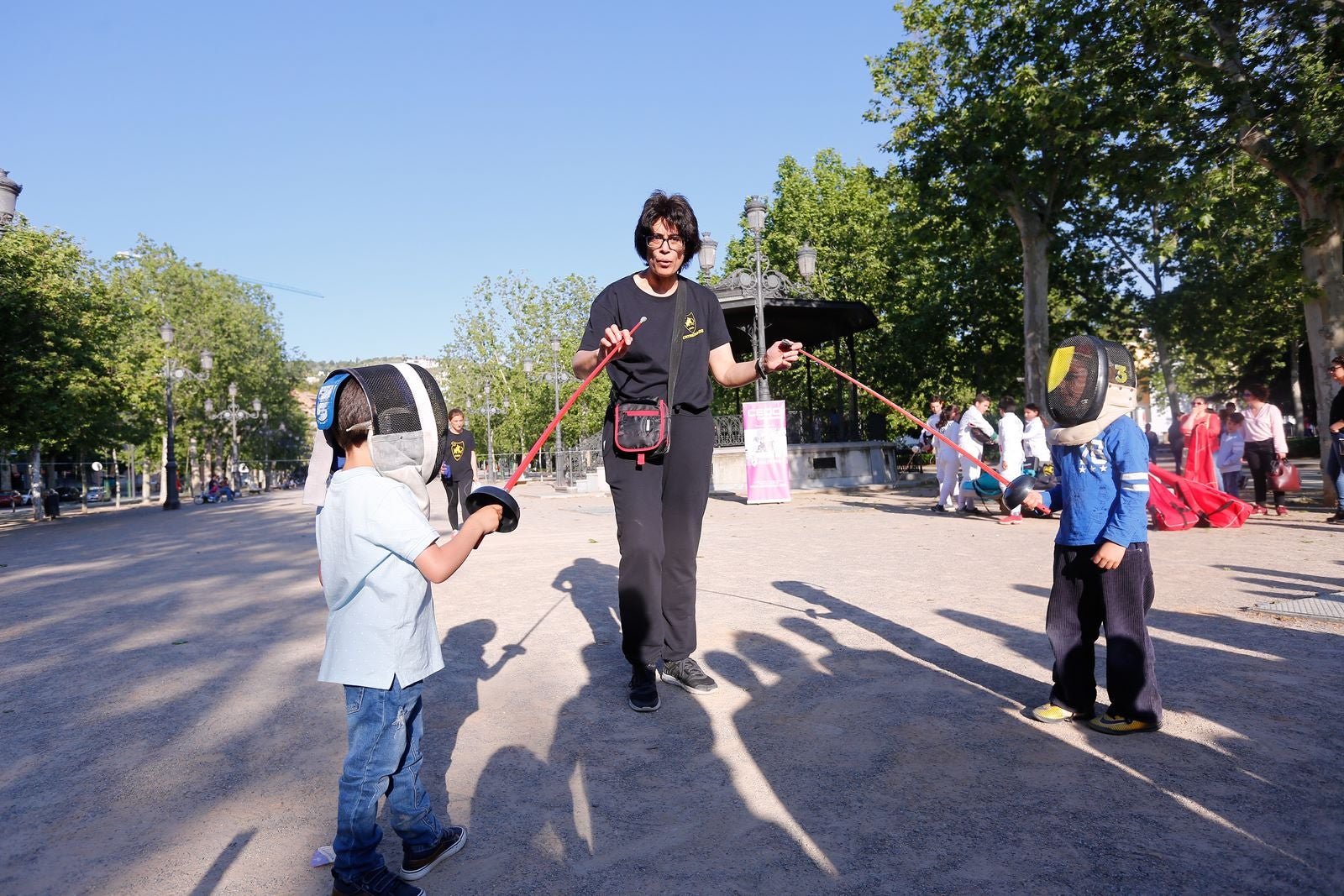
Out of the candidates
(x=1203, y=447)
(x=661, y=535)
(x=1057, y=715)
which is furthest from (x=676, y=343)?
(x=1203, y=447)

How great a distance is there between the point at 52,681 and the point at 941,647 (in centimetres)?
501

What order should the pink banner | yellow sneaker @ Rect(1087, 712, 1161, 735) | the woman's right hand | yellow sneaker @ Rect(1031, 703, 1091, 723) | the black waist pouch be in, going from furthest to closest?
1. the pink banner
2. the black waist pouch
3. the woman's right hand
4. yellow sneaker @ Rect(1031, 703, 1091, 723)
5. yellow sneaker @ Rect(1087, 712, 1161, 735)

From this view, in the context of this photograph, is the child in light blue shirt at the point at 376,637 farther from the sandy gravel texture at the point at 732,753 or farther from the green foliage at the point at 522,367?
the green foliage at the point at 522,367

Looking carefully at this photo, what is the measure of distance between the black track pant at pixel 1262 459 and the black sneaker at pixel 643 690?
38.7 feet

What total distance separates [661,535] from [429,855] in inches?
78.0

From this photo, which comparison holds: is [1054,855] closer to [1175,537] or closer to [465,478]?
[1175,537]

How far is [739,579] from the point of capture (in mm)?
7707

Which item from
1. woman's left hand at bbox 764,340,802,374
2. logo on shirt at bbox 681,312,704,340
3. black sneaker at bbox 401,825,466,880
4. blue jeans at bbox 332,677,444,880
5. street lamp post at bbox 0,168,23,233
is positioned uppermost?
street lamp post at bbox 0,168,23,233

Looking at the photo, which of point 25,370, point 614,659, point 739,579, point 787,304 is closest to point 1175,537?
point 739,579

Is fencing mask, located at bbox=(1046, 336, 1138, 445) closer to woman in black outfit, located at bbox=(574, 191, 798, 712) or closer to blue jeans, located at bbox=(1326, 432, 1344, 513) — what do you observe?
woman in black outfit, located at bbox=(574, 191, 798, 712)

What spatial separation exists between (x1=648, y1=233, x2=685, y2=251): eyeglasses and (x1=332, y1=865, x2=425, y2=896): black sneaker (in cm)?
292

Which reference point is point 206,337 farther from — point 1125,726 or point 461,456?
point 1125,726

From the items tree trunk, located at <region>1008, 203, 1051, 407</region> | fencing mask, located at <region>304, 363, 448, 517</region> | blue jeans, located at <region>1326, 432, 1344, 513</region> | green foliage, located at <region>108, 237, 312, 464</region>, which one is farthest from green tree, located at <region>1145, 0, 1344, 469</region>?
green foliage, located at <region>108, 237, 312, 464</region>

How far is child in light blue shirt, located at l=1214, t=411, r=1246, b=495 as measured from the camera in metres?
12.6
